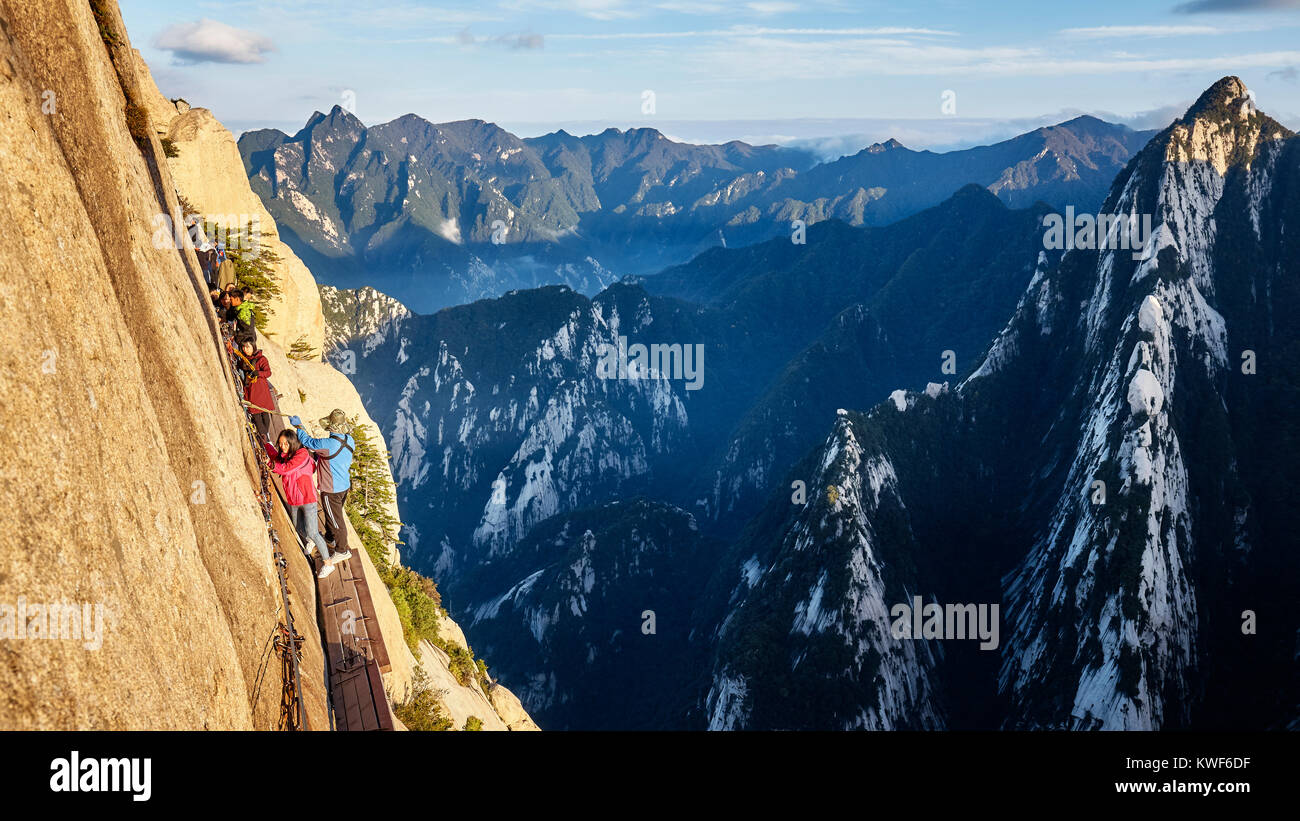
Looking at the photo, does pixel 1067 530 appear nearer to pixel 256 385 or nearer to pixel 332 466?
pixel 332 466

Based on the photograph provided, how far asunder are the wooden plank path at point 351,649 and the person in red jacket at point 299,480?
3.20ft

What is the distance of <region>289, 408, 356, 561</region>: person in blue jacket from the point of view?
68.5 ft

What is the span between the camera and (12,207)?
1001cm

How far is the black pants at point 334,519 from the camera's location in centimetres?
2247

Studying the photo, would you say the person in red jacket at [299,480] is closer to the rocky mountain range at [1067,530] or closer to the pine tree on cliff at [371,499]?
the pine tree on cliff at [371,499]

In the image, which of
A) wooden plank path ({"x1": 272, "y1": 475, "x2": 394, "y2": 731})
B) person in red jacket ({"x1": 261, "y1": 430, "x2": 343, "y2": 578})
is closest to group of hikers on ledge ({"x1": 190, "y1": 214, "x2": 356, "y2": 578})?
person in red jacket ({"x1": 261, "y1": 430, "x2": 343, "y2": 578})

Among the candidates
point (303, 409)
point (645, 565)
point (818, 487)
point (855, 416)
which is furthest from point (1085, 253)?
point (303, 409)

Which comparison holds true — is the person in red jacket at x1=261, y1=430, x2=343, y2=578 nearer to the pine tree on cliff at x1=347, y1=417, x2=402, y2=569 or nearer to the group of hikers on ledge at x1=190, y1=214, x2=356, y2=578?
the group of hikers on ledge at x1=190, y1=214, x2=356, y2=578

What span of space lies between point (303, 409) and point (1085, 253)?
6221 inches

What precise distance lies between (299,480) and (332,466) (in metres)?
1.26

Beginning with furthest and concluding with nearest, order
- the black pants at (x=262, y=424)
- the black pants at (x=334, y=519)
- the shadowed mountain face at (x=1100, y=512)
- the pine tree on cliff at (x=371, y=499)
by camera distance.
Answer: the shadowed mountain face at (x=1100, y=512)
the pine tree on cliff at (x=371, y=499)
the black pants at (x=262, y=424)
the black pants at (x=334, y=519)

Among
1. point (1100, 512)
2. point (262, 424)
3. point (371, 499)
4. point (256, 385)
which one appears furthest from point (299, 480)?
point (1100, 512)

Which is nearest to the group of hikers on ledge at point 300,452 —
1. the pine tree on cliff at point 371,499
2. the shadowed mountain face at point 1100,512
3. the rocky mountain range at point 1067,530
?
the pine tree on cliff at point 371,499
